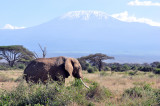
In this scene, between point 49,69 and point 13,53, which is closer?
point 49,69

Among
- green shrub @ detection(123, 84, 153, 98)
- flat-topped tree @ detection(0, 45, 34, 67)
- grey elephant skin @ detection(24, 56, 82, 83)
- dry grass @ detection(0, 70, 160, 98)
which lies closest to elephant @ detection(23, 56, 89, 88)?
grey elephant skin @ detection(24, 56, 82, 83)

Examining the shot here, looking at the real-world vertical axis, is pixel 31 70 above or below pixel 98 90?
above

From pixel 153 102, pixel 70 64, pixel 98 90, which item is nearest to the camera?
pixel 153 102

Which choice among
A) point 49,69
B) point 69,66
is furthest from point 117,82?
point 49,69

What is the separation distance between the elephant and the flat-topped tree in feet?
108

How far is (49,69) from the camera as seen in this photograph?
9680 millimetres

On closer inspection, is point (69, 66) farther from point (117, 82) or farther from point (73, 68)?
point (117, 82)

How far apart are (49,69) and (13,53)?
35.4 metres

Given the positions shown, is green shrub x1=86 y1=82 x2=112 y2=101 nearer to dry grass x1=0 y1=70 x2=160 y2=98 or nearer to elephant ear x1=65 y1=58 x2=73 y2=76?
dry grass x1=0 y1=70 x2=160 y2=98

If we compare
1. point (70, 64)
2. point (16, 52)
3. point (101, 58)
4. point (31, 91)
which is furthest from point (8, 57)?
point (31, 91)

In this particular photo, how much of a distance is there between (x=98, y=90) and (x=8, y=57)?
38032mm

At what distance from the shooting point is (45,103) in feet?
20.6

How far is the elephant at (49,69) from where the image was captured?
9.51m

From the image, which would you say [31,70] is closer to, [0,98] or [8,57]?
[0,98]
